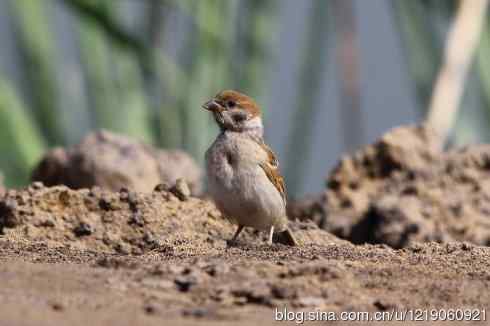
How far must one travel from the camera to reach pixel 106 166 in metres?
7.23

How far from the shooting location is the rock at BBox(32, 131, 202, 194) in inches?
285

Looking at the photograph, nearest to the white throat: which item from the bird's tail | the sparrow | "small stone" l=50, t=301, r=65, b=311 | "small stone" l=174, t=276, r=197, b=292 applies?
the sparrow

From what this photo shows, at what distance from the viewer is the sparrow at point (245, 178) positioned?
19.2 feet

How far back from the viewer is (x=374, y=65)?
16.8 meters

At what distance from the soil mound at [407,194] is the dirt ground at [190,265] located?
2 centimetres

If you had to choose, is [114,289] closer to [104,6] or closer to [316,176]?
[104,6]

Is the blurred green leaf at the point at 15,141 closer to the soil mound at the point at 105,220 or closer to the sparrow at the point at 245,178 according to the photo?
the sparrow at the point at 245,178

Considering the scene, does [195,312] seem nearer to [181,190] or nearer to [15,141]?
[181,190]

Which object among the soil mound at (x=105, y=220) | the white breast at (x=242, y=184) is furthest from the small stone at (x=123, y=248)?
the white breast at (x=242, y=184)

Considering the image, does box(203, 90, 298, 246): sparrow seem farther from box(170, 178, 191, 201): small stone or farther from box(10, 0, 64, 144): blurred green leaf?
box(10, 0, 64, 144): blurred green leaf

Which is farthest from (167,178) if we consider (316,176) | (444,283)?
(316,176)

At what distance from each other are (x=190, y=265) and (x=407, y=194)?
10.4 ft

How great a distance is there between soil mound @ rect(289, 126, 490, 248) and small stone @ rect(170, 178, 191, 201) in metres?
1.47

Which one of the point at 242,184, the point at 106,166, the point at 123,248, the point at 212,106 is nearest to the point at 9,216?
the point at 123,248
